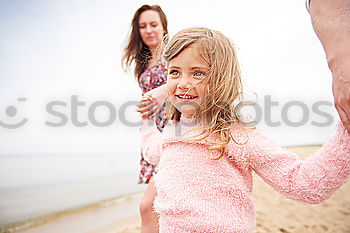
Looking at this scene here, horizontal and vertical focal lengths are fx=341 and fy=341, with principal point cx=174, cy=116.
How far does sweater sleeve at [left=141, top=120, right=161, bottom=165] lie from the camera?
1786mm

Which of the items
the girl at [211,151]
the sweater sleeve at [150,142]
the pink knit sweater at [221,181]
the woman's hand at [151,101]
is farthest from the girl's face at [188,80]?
the woman's hand at [151,101]

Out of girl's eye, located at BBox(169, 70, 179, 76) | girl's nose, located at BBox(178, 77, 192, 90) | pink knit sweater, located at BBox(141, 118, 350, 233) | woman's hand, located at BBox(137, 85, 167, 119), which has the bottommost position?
pink knit sweater, located at BBox(141, 118, 350, 233)

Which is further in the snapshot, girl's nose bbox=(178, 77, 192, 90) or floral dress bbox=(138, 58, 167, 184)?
floral dress bbox=(138, 58, 167, 184)

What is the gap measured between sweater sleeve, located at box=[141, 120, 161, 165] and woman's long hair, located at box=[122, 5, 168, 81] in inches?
32.6

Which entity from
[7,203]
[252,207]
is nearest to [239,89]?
[252,207]

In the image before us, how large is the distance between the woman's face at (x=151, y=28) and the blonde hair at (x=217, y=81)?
127 cm

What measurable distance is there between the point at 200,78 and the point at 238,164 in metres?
0.38

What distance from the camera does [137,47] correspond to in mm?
2797

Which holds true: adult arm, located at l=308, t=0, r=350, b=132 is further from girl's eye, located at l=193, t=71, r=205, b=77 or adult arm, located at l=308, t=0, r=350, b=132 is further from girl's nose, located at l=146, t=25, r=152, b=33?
girl's nose, located at l=146, t=25, r=152, b=33

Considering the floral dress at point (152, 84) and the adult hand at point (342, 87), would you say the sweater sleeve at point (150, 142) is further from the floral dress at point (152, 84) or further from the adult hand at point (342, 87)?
the adult hand at point (342, 87)

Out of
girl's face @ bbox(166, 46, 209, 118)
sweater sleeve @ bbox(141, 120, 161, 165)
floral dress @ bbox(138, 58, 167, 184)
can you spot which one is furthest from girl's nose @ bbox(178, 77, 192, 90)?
floral dress @ bbox(138, 58, 167, 184)

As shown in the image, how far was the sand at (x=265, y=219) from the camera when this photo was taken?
14.3 ft

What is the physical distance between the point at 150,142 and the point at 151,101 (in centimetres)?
24

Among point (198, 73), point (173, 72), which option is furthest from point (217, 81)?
point (173, 72)
